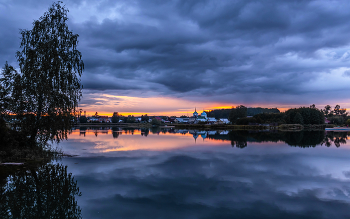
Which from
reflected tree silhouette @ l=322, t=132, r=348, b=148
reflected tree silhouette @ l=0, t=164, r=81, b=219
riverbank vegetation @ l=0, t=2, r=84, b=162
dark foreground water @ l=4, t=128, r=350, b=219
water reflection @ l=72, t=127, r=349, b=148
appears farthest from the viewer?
water reflection @ l=72, t=127, r=349, b=148

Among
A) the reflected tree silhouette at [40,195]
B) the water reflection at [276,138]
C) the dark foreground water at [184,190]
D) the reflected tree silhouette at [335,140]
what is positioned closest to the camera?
the reflected tree silhouette at [40,195]

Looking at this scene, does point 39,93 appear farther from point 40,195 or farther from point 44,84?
point 40,195

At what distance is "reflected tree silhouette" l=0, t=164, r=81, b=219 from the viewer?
8836 mm

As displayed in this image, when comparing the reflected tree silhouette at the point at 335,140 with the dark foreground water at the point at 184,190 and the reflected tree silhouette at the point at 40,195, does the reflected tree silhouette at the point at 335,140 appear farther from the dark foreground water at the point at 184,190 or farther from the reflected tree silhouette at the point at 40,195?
the reflected tree silhouette at the point at 40,195

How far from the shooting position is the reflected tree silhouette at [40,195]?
884cm

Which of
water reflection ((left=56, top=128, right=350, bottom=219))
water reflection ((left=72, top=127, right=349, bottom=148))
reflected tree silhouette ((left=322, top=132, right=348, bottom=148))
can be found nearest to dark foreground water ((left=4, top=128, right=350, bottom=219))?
water reflection ((left=56, top=128, right=350, bottom=219))

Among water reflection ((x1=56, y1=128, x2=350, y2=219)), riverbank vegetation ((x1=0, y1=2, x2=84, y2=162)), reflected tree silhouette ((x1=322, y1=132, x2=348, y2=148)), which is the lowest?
reflected tree silhouette ((x1=322, y1=132, x2=348, y2=148))

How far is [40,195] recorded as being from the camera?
10711 millimetres

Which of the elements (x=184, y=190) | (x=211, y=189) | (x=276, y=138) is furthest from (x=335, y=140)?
(x=184, y=190)

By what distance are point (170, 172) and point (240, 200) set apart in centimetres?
616

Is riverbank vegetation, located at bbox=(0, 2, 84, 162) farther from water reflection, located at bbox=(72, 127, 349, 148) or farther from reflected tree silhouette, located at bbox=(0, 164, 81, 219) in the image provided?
water reflection, located at bbox=(72, 127, 349, 148)

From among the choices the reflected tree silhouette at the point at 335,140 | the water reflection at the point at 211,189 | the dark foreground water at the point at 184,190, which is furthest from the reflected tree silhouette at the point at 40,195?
the reflected tree silhouette at the point at 335,140

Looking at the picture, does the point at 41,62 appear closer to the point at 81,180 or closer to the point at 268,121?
the point at 81,180

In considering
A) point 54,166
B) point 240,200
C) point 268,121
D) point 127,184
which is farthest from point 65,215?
point 268,121
